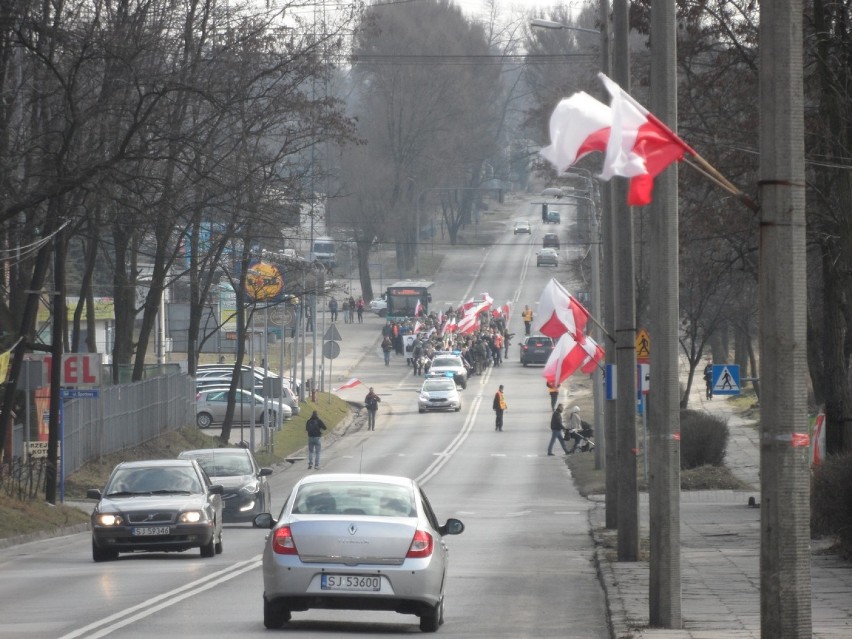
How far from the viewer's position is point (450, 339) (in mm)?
81312

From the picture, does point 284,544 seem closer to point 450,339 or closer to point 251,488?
point 251,488

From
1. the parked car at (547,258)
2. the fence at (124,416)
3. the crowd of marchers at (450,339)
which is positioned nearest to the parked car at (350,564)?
the fence at (124,416)

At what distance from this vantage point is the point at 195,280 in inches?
1722

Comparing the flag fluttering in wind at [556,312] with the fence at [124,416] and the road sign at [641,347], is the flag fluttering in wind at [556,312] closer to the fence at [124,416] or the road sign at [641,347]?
the road sign at [641,347]

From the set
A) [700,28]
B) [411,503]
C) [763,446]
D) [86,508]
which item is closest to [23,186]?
[86,508]

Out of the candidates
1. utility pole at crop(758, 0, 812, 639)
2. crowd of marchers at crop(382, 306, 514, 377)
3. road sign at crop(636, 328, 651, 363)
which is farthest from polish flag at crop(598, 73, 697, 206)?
crowd of marchers at crop(382, 306, 514, 377)

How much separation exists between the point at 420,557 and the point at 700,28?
15.8 meters

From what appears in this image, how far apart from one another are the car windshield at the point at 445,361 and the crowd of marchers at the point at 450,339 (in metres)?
1.94

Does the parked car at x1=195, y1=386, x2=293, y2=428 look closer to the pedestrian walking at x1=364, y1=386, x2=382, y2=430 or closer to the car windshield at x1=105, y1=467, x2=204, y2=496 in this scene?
the pedestrian walking at x1=364, y1=386, x2=382, y2=430

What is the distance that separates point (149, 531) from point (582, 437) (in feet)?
93.7

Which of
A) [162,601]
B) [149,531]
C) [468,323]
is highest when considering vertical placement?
[162,601]

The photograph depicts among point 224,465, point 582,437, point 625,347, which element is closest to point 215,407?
point 582,437

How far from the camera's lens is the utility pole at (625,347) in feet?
58.9

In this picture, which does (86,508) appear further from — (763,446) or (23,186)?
(763,446)
